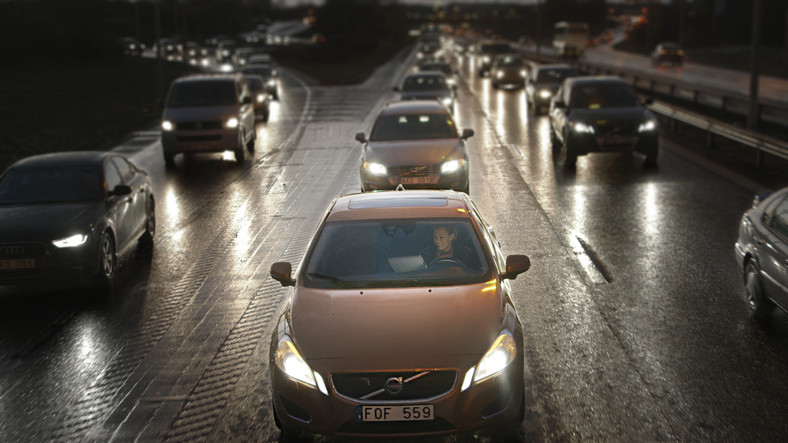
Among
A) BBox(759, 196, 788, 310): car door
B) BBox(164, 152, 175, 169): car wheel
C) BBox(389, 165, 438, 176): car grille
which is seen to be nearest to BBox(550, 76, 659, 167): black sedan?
BBox(389, 165, 438, 176): car grille

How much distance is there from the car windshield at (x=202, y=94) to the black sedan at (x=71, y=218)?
964 cm

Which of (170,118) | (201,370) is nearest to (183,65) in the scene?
(170,118)

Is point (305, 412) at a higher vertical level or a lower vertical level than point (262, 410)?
higher

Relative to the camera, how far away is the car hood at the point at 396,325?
5.40 meters

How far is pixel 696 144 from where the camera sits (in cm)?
2356

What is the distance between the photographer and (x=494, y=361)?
545cm

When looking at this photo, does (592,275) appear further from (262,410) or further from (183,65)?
(183,65)

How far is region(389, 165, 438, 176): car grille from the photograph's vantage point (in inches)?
575

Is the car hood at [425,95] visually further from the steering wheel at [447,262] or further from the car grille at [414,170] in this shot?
the steering wheel at [447,262]

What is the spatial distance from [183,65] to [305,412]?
62.3m

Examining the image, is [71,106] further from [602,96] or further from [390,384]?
[390,384]

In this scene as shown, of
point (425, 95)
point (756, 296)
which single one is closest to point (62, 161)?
point (756, 296)

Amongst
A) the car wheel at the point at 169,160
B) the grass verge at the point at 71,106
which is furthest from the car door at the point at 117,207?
the grass verge at the point at 71,106

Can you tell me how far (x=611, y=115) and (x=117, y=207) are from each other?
39.3 ft
